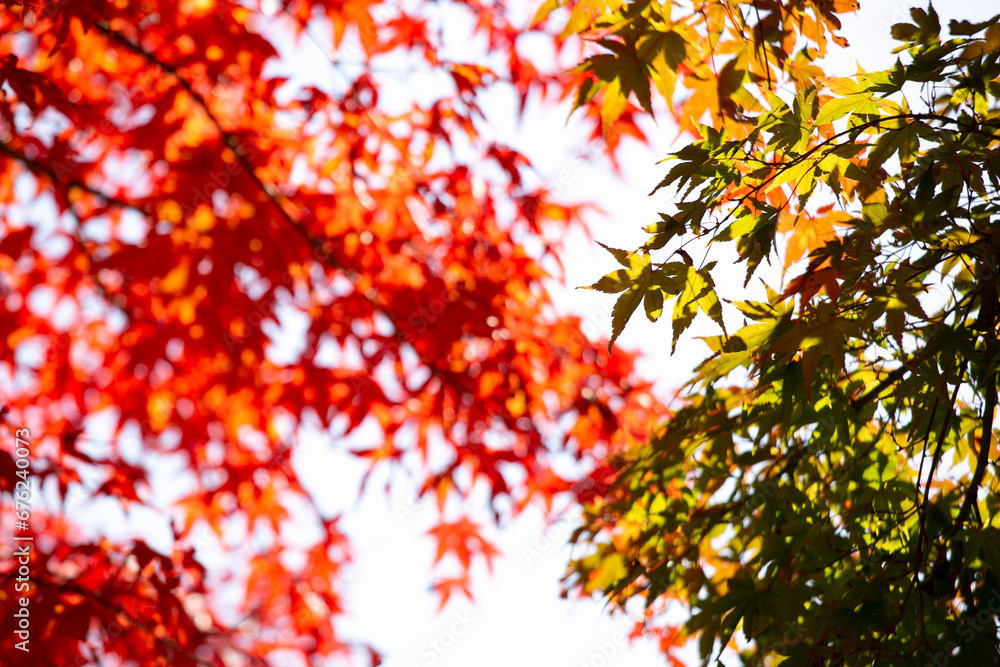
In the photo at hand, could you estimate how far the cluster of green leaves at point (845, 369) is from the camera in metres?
1.21

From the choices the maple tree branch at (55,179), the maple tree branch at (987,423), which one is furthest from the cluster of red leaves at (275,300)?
the maple tree branch at (987,423)

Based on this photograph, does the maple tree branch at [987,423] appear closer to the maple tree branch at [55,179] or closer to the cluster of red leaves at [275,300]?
the cluster of red leaves at [275,300]

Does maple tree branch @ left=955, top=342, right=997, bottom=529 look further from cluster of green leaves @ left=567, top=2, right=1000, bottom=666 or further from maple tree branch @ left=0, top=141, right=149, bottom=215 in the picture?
maple tree branch @ left=0, top=141, right=149, bottom=215

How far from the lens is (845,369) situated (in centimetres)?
151

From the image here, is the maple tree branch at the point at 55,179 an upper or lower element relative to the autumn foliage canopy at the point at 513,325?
upper

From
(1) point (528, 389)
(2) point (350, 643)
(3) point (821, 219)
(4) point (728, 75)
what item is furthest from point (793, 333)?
(2) point (350, 643)

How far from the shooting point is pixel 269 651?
298 cm

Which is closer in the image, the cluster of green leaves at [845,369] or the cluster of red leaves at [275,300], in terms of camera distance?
the cluster of green leaves at [845,369]

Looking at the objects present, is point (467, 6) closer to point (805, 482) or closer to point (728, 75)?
point (728, 75)

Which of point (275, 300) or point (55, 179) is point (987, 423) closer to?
point (275, 300)

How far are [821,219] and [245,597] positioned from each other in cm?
300

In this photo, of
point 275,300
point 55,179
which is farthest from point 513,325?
point 55,179

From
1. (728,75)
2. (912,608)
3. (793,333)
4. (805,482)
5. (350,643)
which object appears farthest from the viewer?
(350,643)

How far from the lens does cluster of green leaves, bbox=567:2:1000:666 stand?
121 cm
